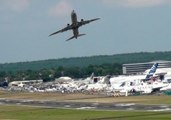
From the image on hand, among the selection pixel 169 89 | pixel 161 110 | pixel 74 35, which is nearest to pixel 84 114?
pixel 161 110

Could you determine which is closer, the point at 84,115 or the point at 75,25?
the point at 75,25

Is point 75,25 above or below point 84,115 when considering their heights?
above

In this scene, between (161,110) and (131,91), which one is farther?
(131,91)

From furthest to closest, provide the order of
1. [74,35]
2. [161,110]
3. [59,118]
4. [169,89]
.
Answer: [169,89] < [161,110] < [59,118] < [74,35]

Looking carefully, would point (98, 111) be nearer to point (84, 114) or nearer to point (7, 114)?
point (84, 114)

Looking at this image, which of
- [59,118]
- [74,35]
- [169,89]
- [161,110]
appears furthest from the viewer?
[169,89]

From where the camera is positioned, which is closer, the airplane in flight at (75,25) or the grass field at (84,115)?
the airplane in flight at (75,25)

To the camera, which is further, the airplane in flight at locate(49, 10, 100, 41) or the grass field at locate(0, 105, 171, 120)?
the grass field at locate(0, 105, 171, 120)

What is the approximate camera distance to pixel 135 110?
10431cm

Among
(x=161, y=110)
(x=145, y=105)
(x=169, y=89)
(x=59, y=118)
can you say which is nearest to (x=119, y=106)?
(x=145, y=105)

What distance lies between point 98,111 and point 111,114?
7.15 meters

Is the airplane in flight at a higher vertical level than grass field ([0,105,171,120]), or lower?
higher

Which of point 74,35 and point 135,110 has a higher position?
point 74,35

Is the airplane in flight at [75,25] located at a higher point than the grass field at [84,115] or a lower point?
higher
